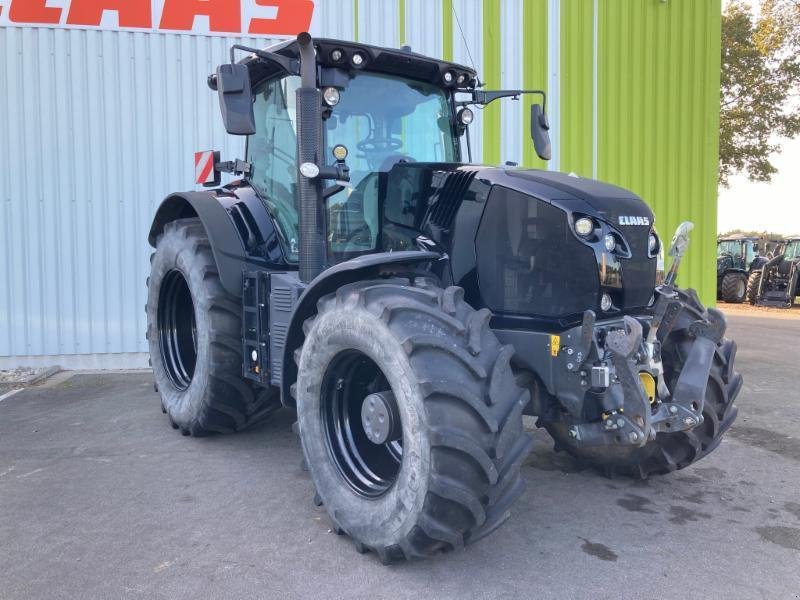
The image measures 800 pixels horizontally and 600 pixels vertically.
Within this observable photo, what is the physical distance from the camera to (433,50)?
840 cm

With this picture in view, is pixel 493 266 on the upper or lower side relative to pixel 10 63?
lower

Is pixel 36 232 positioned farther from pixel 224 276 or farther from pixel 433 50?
pixel 433 50

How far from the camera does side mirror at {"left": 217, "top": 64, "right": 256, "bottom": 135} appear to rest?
3.56 metres

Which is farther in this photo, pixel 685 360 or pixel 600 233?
pixel 685 360

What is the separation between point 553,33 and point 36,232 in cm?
645

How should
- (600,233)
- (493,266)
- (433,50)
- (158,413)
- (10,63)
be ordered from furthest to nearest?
(433,50)
(10,63)
(158,413)
(493,266)
(600,233)

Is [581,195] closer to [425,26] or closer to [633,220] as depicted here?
[633,220]

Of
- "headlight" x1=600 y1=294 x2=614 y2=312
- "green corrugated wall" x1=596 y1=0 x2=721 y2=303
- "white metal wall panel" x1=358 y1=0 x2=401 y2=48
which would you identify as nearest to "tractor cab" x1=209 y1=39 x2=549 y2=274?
"headlight" x1=600 y1=294 x2=614 y2=312

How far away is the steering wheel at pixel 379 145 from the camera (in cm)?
405

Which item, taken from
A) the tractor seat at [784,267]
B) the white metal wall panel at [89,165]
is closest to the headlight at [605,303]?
the white metal wall panel at [89,165]

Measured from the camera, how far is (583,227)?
317 centimetres

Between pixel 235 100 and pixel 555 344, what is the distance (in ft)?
6.60

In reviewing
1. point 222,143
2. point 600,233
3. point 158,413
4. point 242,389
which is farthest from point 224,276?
point 222,143

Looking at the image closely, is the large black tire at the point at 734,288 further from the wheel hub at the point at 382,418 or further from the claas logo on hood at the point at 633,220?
the wheel hub at the point at 382,418
